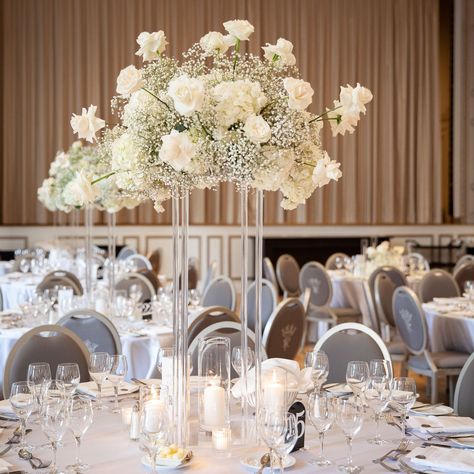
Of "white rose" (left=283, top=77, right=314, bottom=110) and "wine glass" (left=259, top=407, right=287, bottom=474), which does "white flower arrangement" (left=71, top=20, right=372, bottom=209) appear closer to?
"white rose" (left=283, top=77, right=314, bottom=110)

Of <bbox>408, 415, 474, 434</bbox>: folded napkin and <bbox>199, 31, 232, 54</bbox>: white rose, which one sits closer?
<bbox>199, 31, 232, 54</bbox>: white rose

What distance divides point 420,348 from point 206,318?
5.27 feet

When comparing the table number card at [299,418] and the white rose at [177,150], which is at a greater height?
the white rose at [177,150]

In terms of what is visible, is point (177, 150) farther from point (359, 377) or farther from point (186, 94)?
point (359, 377)

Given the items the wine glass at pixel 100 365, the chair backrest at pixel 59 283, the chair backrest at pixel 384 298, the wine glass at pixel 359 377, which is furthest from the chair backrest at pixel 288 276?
the wine glass at pixel 359 377

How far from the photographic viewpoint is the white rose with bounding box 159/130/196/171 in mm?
2172

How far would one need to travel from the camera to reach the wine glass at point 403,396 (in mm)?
2480

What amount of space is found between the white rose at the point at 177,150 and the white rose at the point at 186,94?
7 centimetres

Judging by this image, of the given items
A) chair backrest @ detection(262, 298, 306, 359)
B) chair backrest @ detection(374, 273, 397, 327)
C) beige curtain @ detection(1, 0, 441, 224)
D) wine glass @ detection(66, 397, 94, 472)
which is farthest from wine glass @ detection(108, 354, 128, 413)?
beige curtain @ detection(1, 0, 441, 224)

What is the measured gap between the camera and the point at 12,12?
12.6m

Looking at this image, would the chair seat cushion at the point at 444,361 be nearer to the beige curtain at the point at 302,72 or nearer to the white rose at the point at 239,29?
the white rose at the point at 239,29

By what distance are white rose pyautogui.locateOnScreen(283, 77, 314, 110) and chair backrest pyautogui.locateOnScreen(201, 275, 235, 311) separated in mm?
4355

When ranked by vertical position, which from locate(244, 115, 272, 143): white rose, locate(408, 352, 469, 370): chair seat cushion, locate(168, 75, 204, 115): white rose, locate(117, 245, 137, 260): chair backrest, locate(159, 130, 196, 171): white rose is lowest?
locate(408, 352, 469, 370): chair seat cushion

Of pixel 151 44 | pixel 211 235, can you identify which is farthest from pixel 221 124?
pixel 211 235
